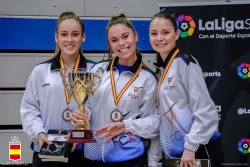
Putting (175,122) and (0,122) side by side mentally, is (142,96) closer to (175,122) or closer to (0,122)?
(175,122)

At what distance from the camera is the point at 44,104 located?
3078mm

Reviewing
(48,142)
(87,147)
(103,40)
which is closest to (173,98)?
(87,147)

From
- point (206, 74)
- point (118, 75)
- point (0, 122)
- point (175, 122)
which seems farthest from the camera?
point (0, 122)

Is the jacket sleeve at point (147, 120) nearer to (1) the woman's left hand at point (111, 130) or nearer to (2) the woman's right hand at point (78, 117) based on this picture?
(1) the woman's left hand at point (111, 130)

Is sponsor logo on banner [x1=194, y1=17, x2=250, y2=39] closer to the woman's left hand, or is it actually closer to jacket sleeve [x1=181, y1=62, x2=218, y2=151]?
jacket sleeve [x1=181, y1=62, x2=218, y2=151]

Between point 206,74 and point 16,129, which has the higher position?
point 206,74

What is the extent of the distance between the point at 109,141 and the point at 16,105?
6.77 ft

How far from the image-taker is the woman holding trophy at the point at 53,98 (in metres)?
3.05

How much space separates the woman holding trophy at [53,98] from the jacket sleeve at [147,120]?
0.48 meters

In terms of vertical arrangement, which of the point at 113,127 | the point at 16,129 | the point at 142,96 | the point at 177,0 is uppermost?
the point at 177,0

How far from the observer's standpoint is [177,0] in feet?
15.7

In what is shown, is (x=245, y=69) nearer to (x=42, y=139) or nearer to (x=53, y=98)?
(x=53, y=98)

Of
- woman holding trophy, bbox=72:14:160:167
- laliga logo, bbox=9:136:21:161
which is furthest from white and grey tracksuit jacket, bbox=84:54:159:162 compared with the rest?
laliga logo, bbox=9:136:21:161

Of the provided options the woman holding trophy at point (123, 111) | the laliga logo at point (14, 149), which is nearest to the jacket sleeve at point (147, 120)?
the woman holding trophy at point (123, 111)
